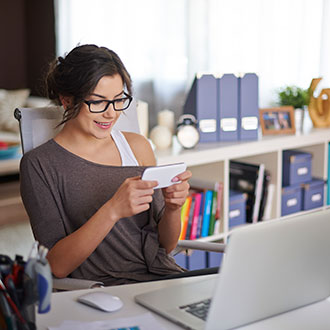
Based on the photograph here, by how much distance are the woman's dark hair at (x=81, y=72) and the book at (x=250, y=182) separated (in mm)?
1384

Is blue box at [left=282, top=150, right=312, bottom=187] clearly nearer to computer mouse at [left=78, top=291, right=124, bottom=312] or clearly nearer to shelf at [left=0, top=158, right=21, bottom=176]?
shelf at [left=0, top=158, right=21, bottom=176]

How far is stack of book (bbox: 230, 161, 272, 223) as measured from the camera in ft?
9.80

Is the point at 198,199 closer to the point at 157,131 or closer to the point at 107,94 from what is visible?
the point at 157,131

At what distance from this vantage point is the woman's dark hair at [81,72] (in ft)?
5.38

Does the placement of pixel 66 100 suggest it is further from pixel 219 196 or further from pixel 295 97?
pixel 295 97

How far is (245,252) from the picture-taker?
1.05m

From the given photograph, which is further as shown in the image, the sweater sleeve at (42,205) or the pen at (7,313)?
the sweater sleeve at (42,205)

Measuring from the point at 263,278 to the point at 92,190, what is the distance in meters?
0.76

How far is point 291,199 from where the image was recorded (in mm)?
3172

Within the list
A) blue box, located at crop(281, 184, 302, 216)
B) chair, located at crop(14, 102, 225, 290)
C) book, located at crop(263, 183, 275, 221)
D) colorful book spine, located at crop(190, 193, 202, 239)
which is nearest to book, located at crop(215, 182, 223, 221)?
colorful book spine, located at crop(190, 193, 202, 239)

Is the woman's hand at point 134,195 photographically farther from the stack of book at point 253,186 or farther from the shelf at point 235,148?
the stack of book at point 253,186

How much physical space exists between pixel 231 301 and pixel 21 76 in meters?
A: 5.33

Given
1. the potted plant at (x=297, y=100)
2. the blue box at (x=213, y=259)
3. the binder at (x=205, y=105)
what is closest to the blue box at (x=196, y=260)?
the blue box at (x=213, y=259)

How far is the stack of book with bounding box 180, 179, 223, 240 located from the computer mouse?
1.47m
